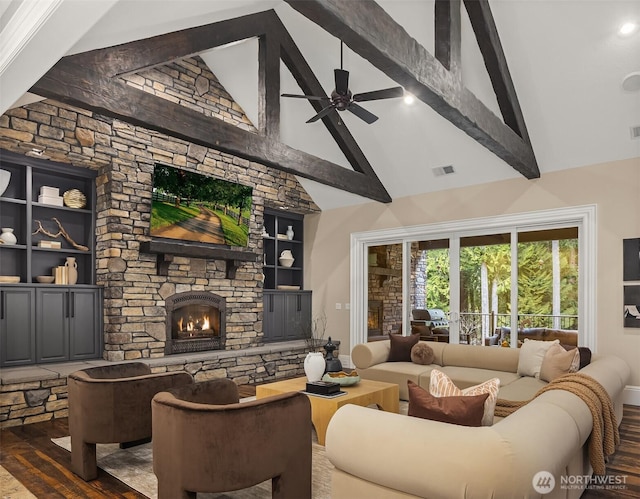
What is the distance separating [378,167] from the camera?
7.32 m

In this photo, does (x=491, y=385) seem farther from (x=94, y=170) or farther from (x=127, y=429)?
(x=94, y=170)

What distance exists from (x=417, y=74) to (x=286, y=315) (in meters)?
5.55

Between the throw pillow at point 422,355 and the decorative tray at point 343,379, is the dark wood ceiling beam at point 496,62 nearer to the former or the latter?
the throw pillow at point 422,355

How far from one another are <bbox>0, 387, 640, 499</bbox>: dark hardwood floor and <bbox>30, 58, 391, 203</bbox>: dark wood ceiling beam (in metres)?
2.74

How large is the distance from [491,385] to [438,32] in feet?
9.82

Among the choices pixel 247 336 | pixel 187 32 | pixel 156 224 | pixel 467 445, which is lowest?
pixel 247 336

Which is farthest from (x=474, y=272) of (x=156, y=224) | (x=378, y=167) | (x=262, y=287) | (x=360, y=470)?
(x=360, y=470)

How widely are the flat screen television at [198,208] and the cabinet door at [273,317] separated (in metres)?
1.30

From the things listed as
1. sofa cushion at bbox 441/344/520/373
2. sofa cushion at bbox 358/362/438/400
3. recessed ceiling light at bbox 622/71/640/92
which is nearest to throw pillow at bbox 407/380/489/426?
sofa cushion at bbox 358/362/438/400

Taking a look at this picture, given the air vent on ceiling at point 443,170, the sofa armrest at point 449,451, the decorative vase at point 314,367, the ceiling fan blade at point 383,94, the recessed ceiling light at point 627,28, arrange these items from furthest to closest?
1. the air vent on ceiling at point 443,170
2. the ceiling fan blade at point 383,94
3. the recessed ceiling light at point 627,28
4. the decorative vase at point 314,367
5. the sofa armrest at point 449,451

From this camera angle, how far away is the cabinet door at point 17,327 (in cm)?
500

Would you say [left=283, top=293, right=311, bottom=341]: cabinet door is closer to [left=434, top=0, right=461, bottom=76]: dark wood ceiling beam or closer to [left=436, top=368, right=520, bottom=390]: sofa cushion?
[left=436, top=368, right=520, bottom=390]: sofa cushion

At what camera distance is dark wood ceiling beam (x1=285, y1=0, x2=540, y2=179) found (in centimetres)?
268

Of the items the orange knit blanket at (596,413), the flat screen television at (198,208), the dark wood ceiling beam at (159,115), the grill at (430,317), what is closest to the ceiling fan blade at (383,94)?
the dark wood ceiling beam at (159,115)
